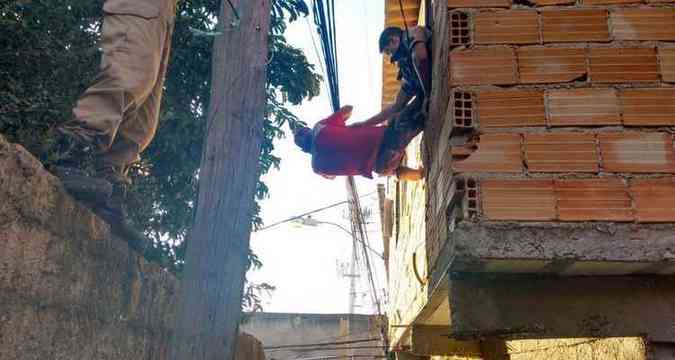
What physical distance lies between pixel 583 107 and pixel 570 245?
59cm

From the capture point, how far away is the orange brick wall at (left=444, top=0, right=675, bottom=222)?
7.68 feet

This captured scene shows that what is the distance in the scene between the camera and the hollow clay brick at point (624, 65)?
→ 2457 millimetres

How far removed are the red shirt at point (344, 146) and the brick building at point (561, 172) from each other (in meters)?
1.43

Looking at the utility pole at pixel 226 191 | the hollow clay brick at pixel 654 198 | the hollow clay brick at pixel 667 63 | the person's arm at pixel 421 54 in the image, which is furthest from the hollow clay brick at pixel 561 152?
the person's arm at pixel 421 54

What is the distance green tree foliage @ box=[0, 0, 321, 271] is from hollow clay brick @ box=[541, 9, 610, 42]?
1.39 meters

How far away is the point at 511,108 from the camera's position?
2490 mm

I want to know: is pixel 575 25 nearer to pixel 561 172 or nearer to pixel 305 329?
pixel 561 172

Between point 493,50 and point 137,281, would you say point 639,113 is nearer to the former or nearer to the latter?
point 493,50

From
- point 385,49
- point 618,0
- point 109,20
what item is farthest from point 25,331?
point 385,49

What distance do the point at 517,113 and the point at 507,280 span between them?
2.34 feet

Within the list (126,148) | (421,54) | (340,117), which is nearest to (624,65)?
(421,54)

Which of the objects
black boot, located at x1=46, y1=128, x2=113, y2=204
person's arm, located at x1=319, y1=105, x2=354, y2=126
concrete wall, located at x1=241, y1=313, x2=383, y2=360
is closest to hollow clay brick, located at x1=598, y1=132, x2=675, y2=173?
black boot, located at x1=46, y1=128, x2=113, y2=204

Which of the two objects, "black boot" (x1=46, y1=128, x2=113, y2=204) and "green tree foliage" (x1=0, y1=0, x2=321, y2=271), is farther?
"green tree foliage" (x1=0, y1=0, x2=321, y2=271)

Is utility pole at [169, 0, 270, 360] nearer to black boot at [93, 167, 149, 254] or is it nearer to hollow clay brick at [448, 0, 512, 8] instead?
black boot at [93, 167, 149, 254]
